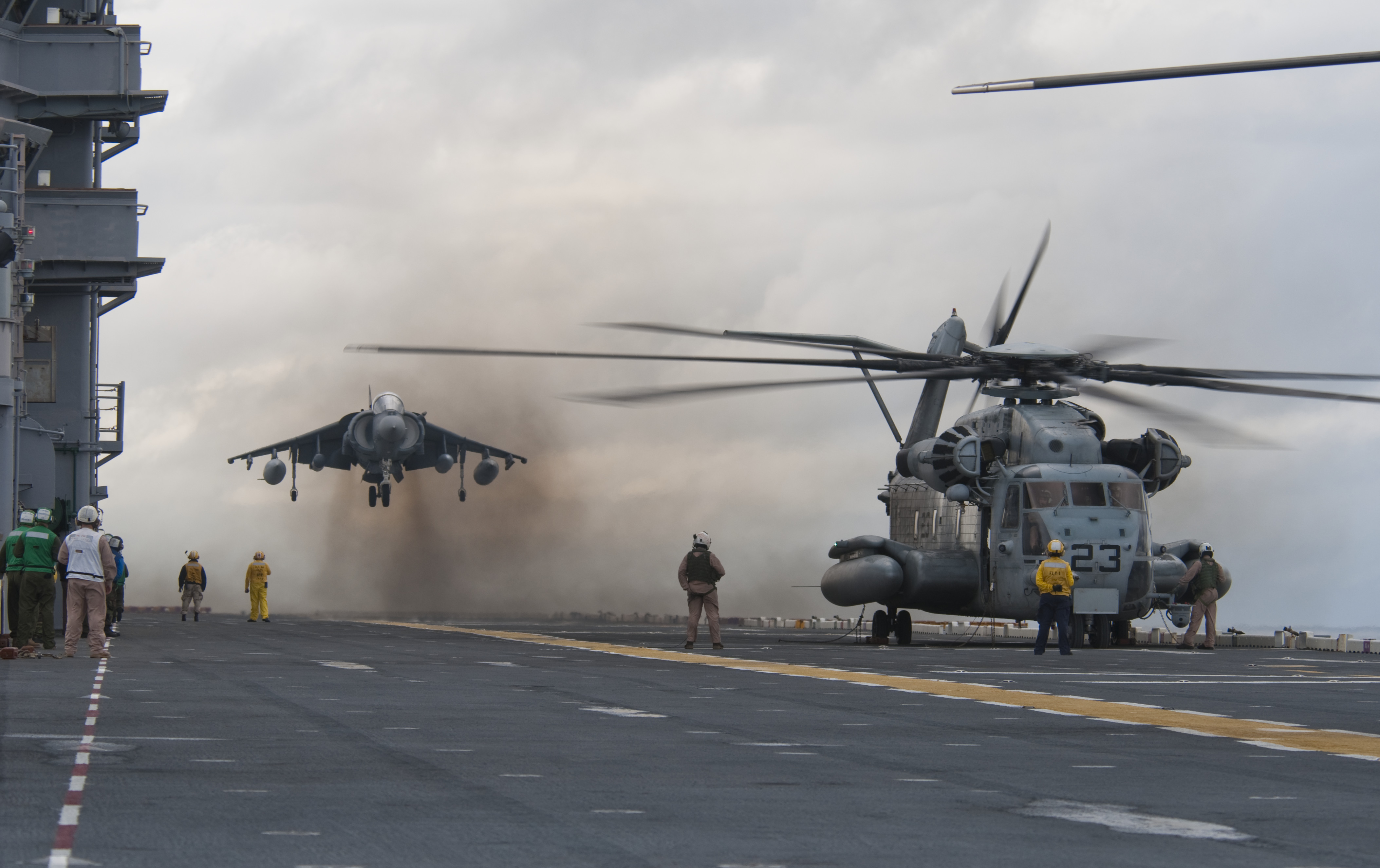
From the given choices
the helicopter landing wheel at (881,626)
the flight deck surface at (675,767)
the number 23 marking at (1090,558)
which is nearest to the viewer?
the flight deck surface at (675,767)

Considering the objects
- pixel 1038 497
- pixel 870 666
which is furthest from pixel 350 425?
pixel 870 666

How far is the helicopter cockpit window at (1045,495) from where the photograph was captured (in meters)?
26.5

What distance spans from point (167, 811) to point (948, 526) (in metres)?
24.1

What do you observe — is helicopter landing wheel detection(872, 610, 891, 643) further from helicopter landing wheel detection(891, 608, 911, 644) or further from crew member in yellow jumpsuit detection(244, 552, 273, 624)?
crew member in yellow jumpsuit detection(244, 552, 273, 624)

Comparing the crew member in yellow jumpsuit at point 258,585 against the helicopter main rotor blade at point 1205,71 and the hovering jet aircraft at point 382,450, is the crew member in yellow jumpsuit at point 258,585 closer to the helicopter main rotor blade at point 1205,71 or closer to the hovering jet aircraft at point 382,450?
the hovering jet aircraft at point 382,450

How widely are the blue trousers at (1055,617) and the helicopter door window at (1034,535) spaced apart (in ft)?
9.50

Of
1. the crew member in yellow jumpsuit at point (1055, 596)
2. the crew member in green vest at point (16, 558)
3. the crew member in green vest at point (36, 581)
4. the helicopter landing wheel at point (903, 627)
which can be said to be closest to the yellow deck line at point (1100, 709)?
the crew member in yellow jumpsuit at point (1055, 596)

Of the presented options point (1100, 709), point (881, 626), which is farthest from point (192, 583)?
point (1100, 709)

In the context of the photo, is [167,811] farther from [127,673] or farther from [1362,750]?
[127,673]

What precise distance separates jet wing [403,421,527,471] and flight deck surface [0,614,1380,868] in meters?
→ 36.2


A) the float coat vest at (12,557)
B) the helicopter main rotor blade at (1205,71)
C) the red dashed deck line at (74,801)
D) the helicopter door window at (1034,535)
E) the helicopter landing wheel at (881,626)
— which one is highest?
the helicopter main rotor blade at (1205,71)

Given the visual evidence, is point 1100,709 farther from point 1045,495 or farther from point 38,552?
point 38,552

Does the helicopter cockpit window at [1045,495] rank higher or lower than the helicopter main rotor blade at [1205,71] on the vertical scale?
lower

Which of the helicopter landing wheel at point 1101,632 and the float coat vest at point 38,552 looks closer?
the float coat vest at point 38,552
